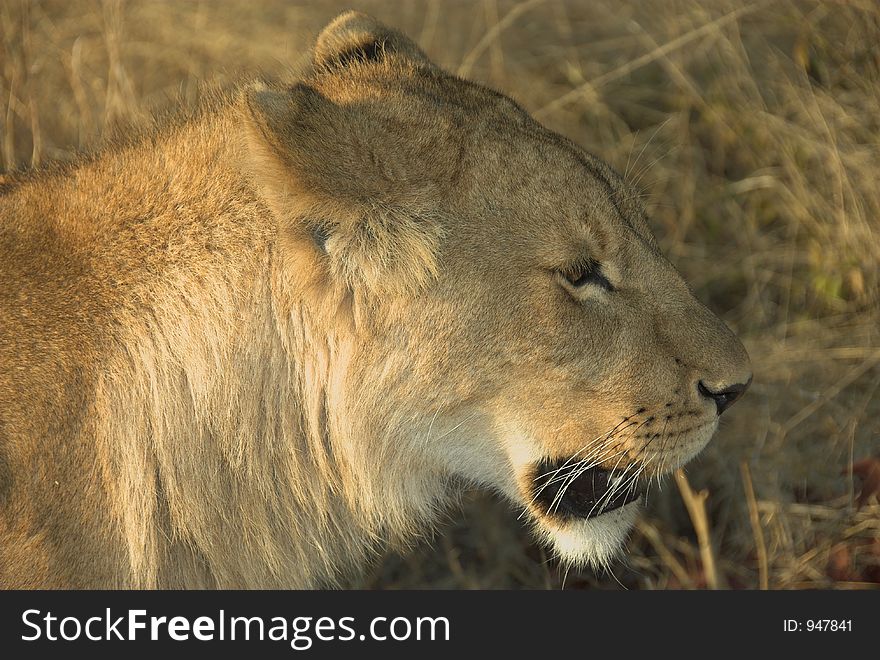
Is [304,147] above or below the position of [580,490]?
above

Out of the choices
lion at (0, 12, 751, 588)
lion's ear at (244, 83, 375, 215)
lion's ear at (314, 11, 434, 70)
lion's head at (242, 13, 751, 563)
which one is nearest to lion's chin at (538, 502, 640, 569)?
lion's head at (242, 13, 751, 563)

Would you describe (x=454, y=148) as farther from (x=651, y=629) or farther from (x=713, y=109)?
(x=713, y=109)

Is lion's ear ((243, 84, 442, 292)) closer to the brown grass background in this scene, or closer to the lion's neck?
the lion's neck

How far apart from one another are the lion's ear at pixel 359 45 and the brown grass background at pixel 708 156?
98cm

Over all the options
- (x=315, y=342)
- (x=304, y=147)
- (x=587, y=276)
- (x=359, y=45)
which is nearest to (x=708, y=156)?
(x=359, y=45)

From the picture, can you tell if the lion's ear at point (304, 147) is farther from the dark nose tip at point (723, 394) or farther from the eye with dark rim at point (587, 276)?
the dark nose tip at point (723, 394)

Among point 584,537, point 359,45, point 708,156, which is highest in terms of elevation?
point 708,156

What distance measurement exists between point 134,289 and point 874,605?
8.42 feet

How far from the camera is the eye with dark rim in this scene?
2.79 m

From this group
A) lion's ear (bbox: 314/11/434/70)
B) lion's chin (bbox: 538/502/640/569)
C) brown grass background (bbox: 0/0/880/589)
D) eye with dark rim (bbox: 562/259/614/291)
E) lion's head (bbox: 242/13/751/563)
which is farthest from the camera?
brown grass background (bbox: 0/0/880/589)

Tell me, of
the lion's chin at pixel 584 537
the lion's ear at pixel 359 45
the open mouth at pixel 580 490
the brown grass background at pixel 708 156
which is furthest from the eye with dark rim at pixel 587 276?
the brown grass background at pixel 708 156

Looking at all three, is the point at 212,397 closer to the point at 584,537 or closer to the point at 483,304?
the point at 483,304

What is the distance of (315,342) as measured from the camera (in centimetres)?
272

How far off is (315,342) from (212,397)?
0.96ft
